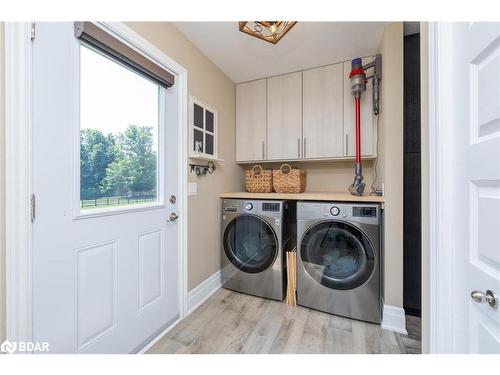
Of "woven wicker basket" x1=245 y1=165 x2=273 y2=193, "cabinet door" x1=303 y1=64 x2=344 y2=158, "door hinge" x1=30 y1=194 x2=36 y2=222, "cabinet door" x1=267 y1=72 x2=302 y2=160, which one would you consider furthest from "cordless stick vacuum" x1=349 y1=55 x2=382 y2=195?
"door hinge" x1=30 y1=194 x2=36 y2=222

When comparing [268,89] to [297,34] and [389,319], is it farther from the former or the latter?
[389,319]

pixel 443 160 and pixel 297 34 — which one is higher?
pixel 297 34

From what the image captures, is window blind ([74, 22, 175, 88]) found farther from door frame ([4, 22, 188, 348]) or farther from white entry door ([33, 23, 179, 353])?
door frame ([4, 22, 188, 348])

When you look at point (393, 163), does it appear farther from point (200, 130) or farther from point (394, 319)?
point (200, 130)

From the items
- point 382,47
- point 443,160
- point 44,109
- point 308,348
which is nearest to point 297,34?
point 382,47

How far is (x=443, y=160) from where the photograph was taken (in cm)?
74

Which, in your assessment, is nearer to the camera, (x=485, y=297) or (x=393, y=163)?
(x=485, y=297)

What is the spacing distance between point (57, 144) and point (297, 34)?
5.89ft

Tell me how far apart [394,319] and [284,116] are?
2.05 meters

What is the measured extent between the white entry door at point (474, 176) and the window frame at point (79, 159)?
1573 mm

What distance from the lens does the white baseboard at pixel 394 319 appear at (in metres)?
1.54

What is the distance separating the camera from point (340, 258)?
175cm

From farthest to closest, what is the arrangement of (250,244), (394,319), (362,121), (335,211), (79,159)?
(250,244)
(362,121)
(335,211)
(394,319)
(79,159)

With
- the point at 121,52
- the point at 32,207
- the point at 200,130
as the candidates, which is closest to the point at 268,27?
the point at 121,52
